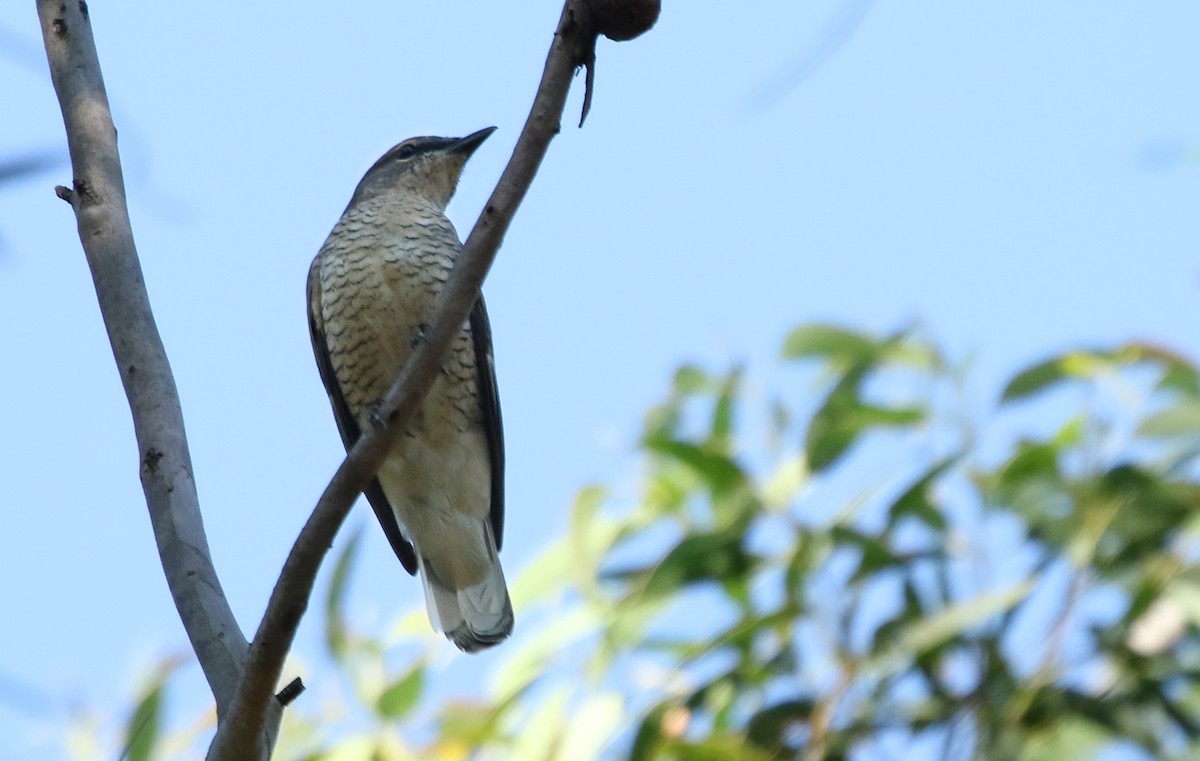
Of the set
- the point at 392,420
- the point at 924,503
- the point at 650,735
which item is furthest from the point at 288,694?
the point at 924,503

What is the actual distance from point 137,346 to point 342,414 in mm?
1747

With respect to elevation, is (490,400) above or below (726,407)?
above

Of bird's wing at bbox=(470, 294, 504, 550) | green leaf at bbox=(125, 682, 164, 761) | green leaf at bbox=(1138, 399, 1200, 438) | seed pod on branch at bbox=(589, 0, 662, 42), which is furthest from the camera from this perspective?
bird's wing at bbox=(470, 294, 504, 550)

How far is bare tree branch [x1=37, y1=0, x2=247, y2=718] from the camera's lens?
2.16 metres

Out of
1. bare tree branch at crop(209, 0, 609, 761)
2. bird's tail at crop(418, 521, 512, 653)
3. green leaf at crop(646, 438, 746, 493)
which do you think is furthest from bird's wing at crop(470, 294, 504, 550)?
bare tree branch at crop(209, 0, 609, 761)

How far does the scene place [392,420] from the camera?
217 centimetres

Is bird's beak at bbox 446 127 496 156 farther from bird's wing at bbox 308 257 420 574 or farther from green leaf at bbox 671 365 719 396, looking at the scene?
green leaf at bbox 671 365 719 396

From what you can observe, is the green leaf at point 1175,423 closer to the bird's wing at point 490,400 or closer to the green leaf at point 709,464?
the green leaf at point 709,464

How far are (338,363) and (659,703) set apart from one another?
4.19 ft

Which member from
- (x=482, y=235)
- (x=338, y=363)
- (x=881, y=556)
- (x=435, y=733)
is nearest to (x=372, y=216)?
(x=338, y=363)

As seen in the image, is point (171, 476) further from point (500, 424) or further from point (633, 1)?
point (500, 424)

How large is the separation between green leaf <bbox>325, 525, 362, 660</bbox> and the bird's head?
58.1 inches

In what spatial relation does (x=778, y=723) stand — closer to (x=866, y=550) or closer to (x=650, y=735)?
(x=650, y=735)

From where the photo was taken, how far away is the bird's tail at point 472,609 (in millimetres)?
3766
